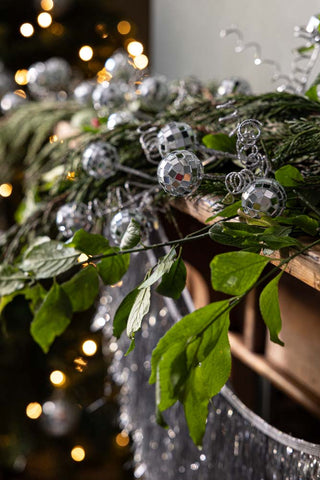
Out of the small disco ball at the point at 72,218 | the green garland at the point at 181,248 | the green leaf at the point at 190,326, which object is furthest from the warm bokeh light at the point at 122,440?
the green leaf at the point at 190,326

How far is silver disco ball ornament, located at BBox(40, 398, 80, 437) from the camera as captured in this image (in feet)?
5.46

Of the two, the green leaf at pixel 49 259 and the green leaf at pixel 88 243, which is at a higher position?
the green leaf at pixel 88 243

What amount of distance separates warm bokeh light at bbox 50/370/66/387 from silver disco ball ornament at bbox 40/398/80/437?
0.07m

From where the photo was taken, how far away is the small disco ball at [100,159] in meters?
0.55

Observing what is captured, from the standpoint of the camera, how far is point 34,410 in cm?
168

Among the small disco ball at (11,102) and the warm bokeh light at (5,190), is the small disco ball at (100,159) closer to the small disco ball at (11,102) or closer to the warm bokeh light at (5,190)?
the small disco ball at (11,102)

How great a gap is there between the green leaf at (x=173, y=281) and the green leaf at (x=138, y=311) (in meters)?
0.01

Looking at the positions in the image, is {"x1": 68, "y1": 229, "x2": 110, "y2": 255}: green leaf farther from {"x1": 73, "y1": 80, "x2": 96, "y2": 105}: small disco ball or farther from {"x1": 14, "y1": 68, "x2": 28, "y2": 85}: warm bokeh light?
{"x1": 14, "y1": 68, "x2": 28, "y2": 85}: warm bokeh light

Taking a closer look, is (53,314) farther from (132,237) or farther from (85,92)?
(85,92)

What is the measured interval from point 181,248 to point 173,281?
0.8 inches

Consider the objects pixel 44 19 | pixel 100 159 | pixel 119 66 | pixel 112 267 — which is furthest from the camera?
pixel 44 19

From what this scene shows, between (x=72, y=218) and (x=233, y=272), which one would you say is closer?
(x=233, y=272)

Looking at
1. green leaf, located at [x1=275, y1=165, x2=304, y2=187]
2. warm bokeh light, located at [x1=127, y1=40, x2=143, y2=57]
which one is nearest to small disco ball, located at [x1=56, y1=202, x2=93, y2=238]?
green leaf, located at [x1=275, y1=165, x2=304, y2=187]

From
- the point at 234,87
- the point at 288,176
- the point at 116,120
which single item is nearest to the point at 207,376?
the point at 288,176
